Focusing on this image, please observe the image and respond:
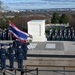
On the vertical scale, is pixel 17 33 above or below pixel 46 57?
above

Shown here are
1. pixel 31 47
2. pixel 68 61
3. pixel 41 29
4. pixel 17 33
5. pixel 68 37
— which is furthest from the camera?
pixel 68 37

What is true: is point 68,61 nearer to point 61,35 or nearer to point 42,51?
point 42,51

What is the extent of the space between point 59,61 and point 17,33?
2644 millimetres

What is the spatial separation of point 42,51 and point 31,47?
1.35 metres

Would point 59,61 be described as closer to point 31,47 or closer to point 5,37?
point 31,47

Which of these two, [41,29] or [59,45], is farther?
[41,29]

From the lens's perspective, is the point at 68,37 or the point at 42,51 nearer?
the point at 42,51

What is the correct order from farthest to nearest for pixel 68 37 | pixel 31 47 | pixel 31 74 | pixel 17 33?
pixel 68 37, pixel 31 47, pixel 17 33, pixel 31 74

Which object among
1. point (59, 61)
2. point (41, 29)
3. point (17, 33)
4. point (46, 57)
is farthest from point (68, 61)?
point (41, 29)

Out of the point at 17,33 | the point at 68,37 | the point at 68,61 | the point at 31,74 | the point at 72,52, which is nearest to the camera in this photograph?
the point at 31,74

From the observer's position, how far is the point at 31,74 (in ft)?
43.7

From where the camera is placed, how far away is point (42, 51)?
65.3 feet

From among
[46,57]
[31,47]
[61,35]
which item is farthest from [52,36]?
[46,57]

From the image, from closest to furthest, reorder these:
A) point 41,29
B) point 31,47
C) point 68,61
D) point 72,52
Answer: point 68,61, point 72,52, point 31,47, point 41,29
